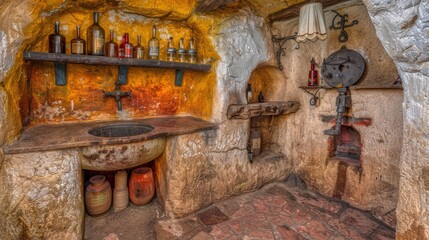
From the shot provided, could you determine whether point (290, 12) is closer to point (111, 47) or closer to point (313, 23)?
point (313, 23)

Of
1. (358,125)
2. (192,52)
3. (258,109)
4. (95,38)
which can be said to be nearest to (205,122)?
(258,109)

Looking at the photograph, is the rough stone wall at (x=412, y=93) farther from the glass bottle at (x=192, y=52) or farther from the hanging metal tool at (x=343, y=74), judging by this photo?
the glass bottle at (x=192, y=52)

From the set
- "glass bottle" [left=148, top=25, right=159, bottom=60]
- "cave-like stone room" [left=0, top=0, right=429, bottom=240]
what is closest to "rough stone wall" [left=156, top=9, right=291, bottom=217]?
"cave-like stone room" [left=0, top=0, right=429, bottom=240]

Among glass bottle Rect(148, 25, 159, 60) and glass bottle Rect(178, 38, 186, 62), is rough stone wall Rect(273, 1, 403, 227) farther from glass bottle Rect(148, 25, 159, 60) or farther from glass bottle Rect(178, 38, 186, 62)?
glass bottle Rect(148, 25, 159, 60)

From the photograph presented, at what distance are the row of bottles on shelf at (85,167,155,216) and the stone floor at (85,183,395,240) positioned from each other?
0.24 meters

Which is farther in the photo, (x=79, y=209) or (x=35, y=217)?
(x=79, y=209)

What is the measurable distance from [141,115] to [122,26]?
3.00 ft

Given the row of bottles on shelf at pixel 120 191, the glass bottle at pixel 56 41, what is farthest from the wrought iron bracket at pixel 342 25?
the glass bottle at pixel 56 41

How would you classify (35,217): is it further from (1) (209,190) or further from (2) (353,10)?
(2) (353,10)

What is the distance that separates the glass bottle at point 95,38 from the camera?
187 cm

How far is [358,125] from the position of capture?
2215 mm

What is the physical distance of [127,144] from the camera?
66.8 inches

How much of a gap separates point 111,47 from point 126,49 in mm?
126

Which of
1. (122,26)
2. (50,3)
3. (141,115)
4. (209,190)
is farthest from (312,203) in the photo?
(50,3)
